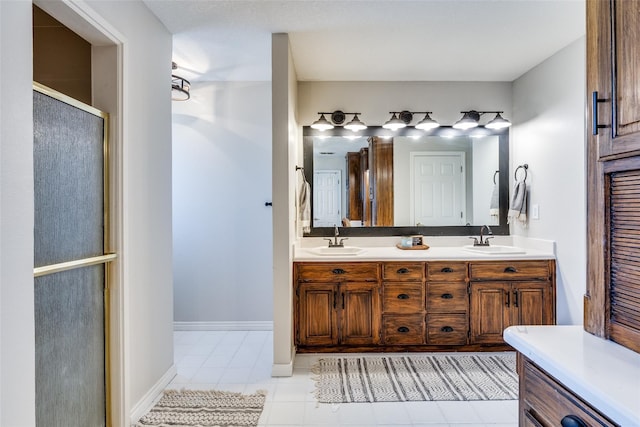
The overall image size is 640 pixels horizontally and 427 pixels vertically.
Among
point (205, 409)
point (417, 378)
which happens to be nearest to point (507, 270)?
point (417, 378)

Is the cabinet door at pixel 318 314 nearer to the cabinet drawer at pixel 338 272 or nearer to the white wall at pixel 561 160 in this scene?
the cabinet drawer at pixel 338 272

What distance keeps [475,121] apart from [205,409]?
135 inches

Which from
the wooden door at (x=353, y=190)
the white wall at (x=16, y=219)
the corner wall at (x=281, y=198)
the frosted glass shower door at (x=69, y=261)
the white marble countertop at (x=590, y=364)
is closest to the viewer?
the white marble countertop at (x=590, y=364)

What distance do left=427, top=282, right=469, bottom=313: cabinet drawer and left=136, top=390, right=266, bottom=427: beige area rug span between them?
155 centimetres

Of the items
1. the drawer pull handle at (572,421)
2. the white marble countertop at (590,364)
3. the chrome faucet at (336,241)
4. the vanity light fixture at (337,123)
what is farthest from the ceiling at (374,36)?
the drawer pull handle at (572,421)

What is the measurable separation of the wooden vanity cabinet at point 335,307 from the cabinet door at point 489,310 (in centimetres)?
83

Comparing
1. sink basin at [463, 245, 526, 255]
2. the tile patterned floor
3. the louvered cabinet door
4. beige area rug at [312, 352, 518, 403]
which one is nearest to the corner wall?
the tile patterned floor

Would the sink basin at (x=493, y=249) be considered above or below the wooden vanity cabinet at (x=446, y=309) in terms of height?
above

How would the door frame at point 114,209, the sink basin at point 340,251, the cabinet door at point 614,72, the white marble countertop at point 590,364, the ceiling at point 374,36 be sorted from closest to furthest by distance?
the white marble countertop at point 590,364
the cabinet door at point 614,72
the door frame at point 114,209
the ceiling at point 374,36
the sink basin at point 340,251

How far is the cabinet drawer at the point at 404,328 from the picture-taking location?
305cm

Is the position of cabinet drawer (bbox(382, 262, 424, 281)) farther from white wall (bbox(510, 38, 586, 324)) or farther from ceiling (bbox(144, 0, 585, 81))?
ceiling (bbox(144, 0, 585, 81))

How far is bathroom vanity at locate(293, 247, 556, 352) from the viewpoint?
3.04m

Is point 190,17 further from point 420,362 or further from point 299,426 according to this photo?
point 420,362

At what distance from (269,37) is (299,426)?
2715 millimetres
